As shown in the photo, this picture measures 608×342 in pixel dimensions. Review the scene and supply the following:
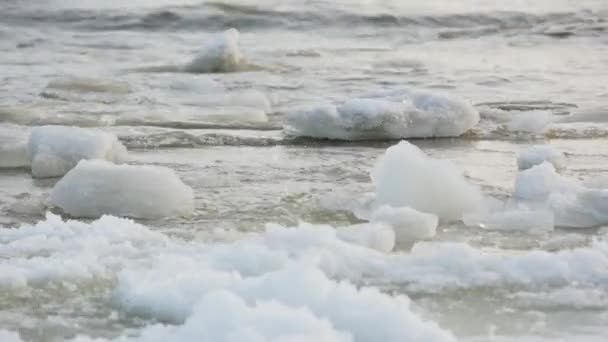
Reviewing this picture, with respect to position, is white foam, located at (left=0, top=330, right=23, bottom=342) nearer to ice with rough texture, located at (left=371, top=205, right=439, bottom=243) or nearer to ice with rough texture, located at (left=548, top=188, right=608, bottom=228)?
ice with rough texture, located at (left=371, top=205, right=439, bottom=243)

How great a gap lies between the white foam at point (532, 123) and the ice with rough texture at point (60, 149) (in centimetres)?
221

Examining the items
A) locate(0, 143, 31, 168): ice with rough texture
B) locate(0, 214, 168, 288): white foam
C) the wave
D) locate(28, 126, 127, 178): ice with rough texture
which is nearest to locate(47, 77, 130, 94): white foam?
locate(0, 143, 31, 168): ice with rough texture

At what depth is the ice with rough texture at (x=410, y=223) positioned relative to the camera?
3.67 metres

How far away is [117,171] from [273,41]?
772 centimetres

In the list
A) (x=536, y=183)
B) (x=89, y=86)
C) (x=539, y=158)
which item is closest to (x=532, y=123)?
(x=539, y=158)

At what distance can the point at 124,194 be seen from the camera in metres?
4.16

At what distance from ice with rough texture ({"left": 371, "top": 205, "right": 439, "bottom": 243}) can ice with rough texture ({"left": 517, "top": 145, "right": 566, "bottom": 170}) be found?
1.31 meters

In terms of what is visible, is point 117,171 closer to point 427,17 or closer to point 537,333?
point 537,333

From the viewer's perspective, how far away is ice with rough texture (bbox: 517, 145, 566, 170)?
4.93 metres

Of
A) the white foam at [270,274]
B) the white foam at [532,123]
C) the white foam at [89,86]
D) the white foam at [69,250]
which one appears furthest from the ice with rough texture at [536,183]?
the white foam at [89,86]

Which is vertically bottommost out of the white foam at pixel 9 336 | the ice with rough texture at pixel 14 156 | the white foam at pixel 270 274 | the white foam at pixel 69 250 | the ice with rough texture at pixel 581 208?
the ice with rough texture at pixel 14 156

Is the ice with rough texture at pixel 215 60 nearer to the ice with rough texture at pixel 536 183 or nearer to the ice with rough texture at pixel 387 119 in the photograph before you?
the ice with rough texture at pixel 387 119

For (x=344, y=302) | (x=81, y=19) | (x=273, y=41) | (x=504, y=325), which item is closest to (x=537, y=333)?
(x=504, y=325)

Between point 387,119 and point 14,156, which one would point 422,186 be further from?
point 14,156
